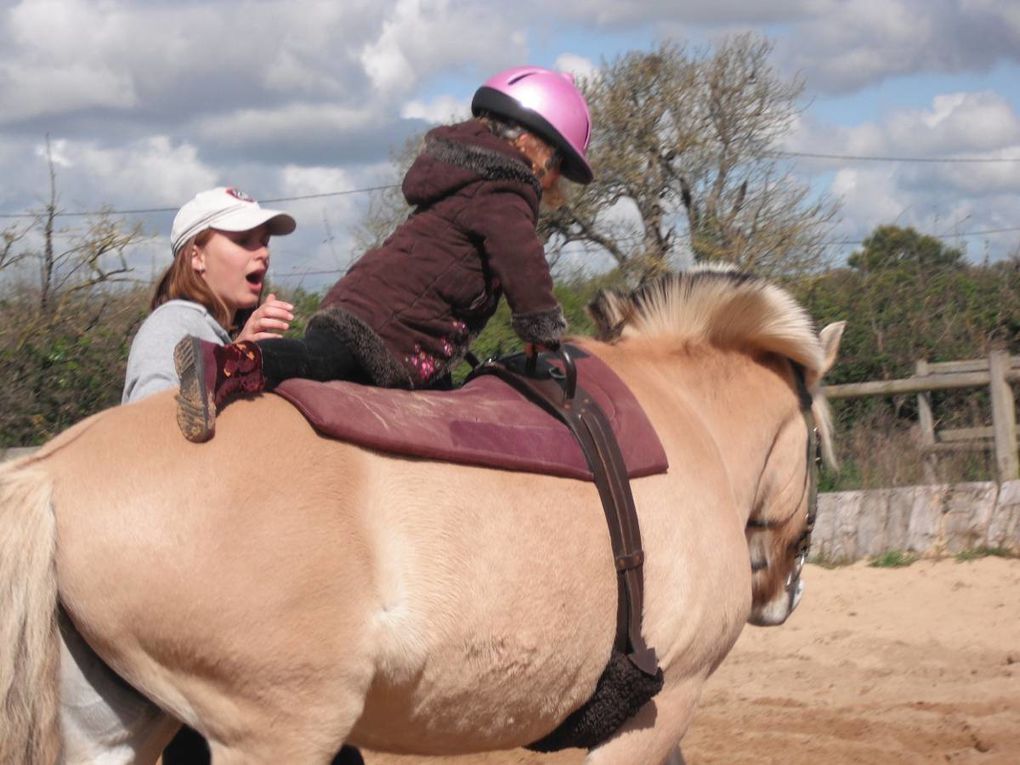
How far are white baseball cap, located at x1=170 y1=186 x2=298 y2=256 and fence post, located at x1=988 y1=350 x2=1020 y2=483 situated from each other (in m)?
7.65

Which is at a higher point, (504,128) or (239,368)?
(504,128)

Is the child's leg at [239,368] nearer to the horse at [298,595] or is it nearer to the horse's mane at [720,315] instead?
the horse at [298,595]

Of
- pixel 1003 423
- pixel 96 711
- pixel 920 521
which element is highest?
pixel 96 711

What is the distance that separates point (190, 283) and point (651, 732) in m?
1.92

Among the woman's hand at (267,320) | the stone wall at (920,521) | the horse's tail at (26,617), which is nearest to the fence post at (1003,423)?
the stone wall at (920,521)

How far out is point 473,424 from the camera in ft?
9.82

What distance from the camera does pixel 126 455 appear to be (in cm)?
262

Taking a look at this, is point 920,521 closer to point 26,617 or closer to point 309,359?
point 309,359

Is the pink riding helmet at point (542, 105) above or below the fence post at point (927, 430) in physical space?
above

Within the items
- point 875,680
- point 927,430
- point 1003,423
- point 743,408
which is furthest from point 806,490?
point 927,430

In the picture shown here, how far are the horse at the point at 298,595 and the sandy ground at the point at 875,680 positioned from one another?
2.75m

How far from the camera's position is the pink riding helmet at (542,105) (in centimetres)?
338

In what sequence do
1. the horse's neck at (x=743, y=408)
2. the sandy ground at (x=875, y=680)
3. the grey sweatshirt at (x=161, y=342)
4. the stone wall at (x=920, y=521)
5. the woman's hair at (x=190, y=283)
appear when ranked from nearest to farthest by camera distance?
the grey sweatshirt at (x=161, y=342) → the woman's hair at (x=190, y=283) → the horse's neck at (x=743, y=408) → the sandy ground at (x=875, y=680) → the stone wall at (x=920, y=521)

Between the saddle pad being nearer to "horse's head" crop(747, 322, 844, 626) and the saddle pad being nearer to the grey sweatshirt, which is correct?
the grey sweatshirt
